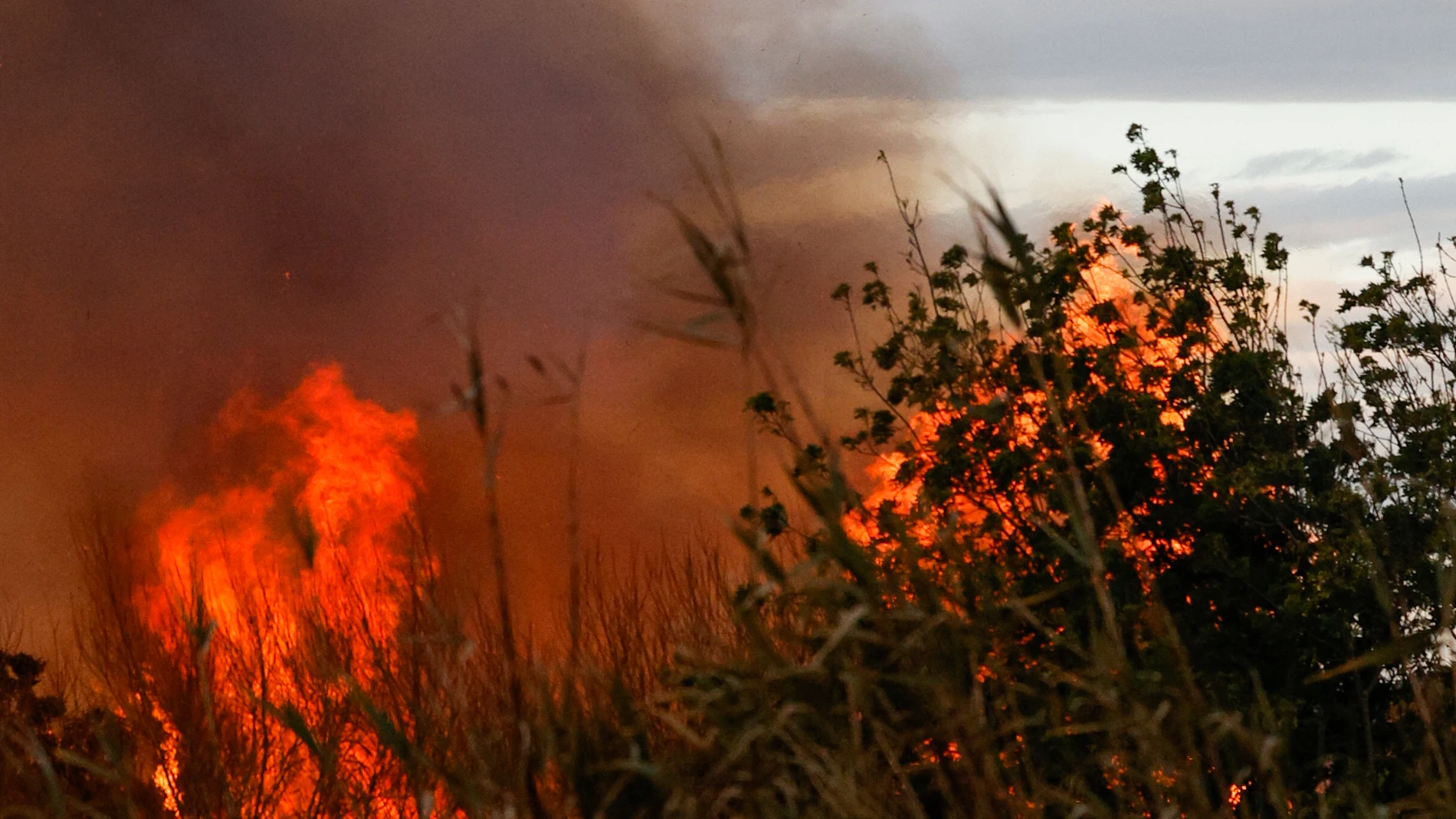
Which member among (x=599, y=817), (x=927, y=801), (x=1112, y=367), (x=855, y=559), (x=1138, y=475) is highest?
(x=1112, y=367)

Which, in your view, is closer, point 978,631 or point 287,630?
point 978,631

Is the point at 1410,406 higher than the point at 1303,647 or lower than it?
higher

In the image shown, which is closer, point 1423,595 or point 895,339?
point 1423,595

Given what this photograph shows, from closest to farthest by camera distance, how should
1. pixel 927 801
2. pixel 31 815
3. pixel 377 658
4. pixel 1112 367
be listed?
pixel 31 815 → pixel 927 801 → pixel 1112 367 → pixel 377 658

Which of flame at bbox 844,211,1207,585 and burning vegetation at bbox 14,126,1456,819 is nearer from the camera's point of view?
burning vegetation at bbox 14,126,1456,819

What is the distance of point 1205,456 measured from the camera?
914 centimetres

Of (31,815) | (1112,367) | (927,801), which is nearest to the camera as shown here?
(31,815)

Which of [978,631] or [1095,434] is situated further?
[1095,434]

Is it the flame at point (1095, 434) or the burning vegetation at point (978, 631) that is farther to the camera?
the flame at point (1095, 434)

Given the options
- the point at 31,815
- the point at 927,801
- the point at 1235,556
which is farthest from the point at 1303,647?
the point at 31,815

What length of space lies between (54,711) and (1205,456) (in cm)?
995

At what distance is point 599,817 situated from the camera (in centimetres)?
331

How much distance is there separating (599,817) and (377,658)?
700cm

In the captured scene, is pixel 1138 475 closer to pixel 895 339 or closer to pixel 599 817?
pixel 895 339
